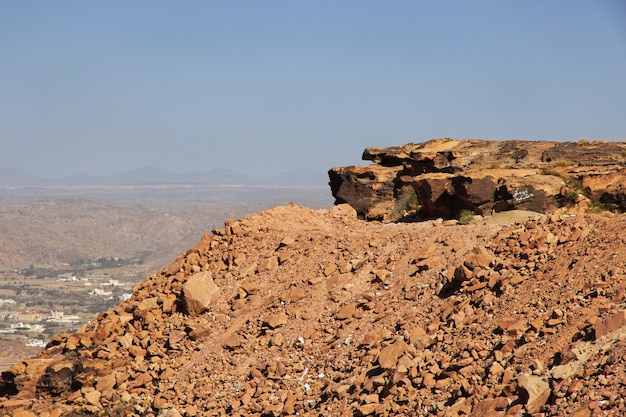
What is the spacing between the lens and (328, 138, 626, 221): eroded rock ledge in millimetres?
17891

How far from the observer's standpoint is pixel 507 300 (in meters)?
12.8

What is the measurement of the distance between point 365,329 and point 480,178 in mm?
5883

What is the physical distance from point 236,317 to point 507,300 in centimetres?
522

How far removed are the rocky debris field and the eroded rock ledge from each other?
3.96 ft

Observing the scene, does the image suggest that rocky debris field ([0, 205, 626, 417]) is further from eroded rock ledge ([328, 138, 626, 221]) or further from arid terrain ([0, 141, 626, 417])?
eroded rock ledge ([328, 138, 626, 221])

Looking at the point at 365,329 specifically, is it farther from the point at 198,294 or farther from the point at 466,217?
the point at 466,217

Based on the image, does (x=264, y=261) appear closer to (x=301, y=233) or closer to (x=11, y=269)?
(x=301, y=233)

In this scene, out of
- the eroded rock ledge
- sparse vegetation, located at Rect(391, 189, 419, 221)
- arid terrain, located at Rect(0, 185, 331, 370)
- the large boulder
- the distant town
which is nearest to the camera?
the large boulder

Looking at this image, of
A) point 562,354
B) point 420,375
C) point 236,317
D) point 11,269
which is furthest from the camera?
point 11,269

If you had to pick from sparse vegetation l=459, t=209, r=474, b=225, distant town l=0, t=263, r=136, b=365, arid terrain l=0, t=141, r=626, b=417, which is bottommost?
distant town l=0, t=263, r=136, b=365

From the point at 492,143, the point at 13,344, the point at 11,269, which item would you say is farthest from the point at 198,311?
the point at 11,269

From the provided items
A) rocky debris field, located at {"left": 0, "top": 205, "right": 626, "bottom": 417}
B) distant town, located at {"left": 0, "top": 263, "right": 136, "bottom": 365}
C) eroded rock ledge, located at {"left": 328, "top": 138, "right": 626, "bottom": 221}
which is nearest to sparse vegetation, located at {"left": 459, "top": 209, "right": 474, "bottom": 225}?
eroded rock ledge, located at {"left": 328, "top": 138, "right": 626, "bottom": 221}

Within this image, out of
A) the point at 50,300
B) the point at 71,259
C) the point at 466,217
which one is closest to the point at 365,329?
the point at 466,217

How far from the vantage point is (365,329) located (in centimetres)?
1414
